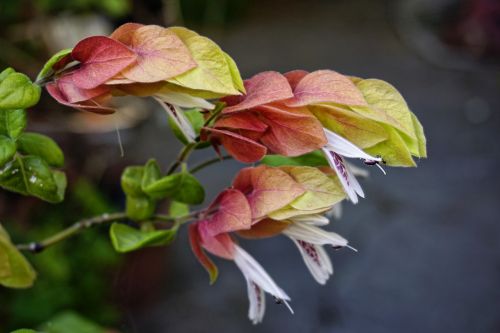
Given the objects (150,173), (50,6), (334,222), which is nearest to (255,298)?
(150,173)

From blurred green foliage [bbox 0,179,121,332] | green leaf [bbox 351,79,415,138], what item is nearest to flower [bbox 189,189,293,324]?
green leaf [bbox 351,79,415,138]

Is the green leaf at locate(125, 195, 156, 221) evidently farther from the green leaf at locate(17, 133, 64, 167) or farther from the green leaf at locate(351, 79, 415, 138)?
the green leaf at locate(351, 79, 415, 138)

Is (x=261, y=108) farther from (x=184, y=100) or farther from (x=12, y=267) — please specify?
(x=12, y=267)

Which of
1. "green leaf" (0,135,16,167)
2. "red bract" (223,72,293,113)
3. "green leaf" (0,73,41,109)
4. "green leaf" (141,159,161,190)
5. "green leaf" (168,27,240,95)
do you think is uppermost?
"green leaf" (168,27,240,95)

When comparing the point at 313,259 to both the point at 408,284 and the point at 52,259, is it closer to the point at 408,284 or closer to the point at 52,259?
the point at 52,259

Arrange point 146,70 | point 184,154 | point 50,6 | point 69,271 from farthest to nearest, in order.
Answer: point 50,6 → point 69,271 → point 184,154 → point 146,70

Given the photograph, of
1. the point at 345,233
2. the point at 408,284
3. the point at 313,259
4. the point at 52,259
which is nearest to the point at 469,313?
the point at 408,284

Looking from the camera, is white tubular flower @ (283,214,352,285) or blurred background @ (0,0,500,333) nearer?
white tubular flower @ (283,214,352,285)
